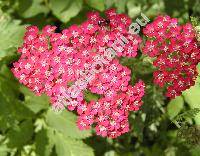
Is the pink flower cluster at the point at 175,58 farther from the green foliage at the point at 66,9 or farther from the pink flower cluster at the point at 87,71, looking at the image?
the green foliage at the point at 66,9

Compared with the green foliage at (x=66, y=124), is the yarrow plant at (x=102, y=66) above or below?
above

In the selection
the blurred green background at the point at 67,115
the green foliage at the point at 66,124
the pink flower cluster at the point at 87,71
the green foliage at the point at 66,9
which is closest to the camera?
the pink flower cluster at the point at 87,71

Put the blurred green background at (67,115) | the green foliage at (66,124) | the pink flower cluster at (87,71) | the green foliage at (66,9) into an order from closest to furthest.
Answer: the pink flower cluster at (87,71) → the blurred green background at (67,115) → the green foliage at (66,124) → the green foliage at (66,9)

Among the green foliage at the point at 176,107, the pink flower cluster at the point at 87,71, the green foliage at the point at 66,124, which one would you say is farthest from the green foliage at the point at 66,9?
the green foliage at the point at 176,107

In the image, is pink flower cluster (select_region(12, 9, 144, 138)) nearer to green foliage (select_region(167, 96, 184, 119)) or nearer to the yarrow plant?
the yarrow plant

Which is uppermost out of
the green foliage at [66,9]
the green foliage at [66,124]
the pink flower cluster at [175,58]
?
the green foliage at [66,9]

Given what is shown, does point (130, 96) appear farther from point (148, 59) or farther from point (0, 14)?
point (0, 14)

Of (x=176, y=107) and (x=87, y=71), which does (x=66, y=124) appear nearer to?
(x=87, y=71)

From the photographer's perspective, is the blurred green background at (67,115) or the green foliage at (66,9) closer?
the blurred green background at (67,115)
